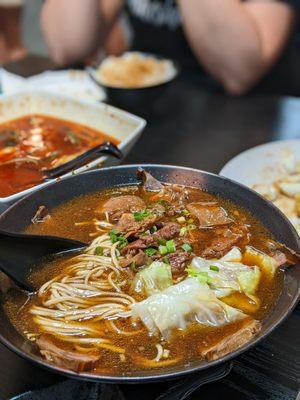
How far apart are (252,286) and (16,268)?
622mm

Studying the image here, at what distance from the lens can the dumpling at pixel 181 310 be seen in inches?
46.1

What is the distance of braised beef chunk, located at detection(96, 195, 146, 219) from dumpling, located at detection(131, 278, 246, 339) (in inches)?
16.5

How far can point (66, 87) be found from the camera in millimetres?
2861

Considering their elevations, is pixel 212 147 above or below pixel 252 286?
below

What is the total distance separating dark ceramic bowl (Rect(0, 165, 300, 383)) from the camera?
103 centimetres

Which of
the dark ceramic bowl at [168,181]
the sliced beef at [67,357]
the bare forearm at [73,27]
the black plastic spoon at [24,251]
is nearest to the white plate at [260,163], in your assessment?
the dark ceramic bowl at [168,181]

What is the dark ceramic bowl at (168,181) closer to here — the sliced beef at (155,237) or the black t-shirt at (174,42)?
the sliced beef at (155,237)

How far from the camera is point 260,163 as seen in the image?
2.20 metres

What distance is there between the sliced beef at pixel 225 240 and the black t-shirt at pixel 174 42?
7.48 feet

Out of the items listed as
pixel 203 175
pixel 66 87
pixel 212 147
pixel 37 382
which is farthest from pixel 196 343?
pixel 66 87

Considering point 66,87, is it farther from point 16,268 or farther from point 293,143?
point 16,268

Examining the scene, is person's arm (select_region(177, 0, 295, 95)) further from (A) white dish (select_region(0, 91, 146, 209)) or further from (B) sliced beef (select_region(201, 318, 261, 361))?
(B) sliced beef (select_region(201, 318, 261, 361))

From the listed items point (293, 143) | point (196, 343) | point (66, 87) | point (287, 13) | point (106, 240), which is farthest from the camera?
point (287, 13)

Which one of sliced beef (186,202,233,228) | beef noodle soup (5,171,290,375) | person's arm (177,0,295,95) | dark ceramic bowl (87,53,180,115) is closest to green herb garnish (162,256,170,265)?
beef noodle soup (5,171,290,375)
